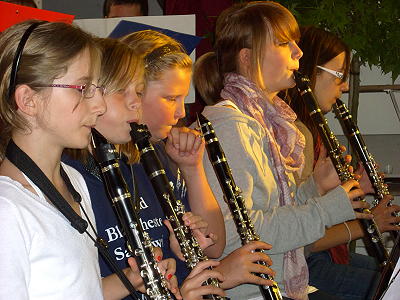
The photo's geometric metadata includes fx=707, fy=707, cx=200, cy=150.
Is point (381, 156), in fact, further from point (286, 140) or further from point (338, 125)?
point (286, 140)

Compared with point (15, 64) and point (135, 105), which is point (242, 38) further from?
point (15, 64)

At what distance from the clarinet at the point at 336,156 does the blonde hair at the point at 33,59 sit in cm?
129

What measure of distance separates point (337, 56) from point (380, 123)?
1619 millimetres

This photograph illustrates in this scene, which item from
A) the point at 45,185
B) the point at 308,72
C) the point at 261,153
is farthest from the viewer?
the point at 308,72

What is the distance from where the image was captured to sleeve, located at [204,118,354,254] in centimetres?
227

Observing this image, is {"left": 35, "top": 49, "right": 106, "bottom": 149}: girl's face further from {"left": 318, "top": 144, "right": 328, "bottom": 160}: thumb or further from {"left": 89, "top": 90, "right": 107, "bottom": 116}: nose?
{"left": 318, "top": 144, "right": 328, "bottom": 160}: thumb

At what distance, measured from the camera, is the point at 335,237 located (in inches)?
116

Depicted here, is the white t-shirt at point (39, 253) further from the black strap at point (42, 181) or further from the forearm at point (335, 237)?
the forearm at point (335, 237)

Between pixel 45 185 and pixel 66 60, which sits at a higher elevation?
pixel 66 60

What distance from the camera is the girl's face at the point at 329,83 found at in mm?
3029

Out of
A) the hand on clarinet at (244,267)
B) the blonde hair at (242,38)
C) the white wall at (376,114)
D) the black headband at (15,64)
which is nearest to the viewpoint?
the black headband at (15,64)

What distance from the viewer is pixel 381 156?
14.5ft

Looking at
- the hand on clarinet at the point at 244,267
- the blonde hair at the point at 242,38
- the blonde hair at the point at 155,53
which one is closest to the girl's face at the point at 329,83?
the blonde hair at the point at 242,38

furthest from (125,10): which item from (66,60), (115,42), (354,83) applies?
(66,60)
